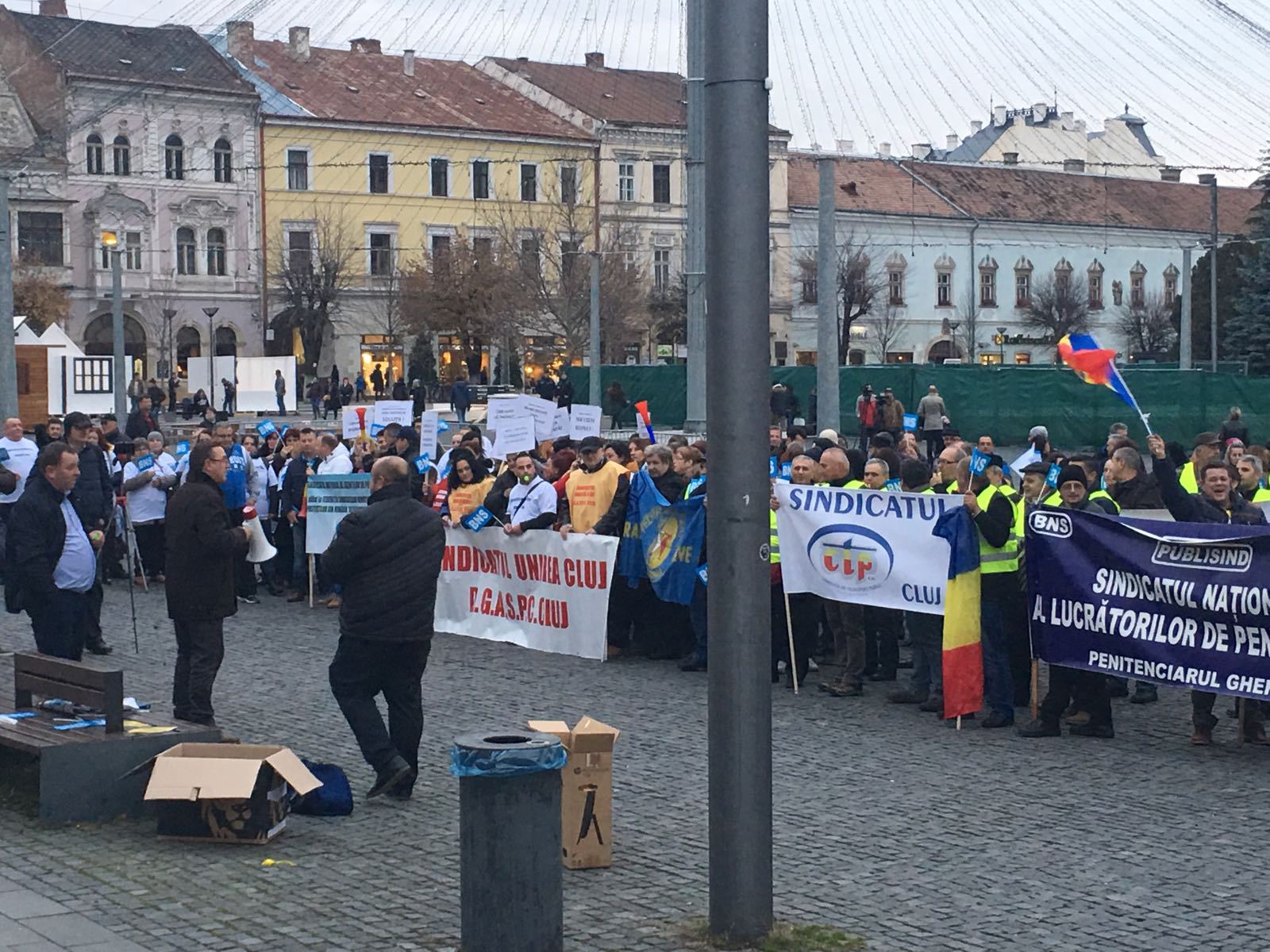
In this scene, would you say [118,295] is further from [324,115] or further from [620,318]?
[324,115]

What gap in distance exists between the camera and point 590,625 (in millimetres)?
14609

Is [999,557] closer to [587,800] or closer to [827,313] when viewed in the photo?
[587,800]

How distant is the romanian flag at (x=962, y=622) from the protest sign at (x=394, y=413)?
11.8 metres

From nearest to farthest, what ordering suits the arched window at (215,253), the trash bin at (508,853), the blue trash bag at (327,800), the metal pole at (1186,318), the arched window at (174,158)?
the trash bin at (508,853), the blue trash bag at (327,800), the metal pole at (1186,318), the arched window at (174,158), the arched window at (215,253)

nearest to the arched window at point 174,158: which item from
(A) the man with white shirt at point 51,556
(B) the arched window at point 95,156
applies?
(B) the arched window at point 95,156

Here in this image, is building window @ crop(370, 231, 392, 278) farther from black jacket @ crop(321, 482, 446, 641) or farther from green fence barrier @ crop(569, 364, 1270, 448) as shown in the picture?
black jacket @ crop(321, 482, 446, 641)

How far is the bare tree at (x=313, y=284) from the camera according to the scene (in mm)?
70000

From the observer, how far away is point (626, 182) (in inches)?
3039

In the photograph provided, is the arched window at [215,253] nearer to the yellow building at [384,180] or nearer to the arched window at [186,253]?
→ the arched window at [186,253]

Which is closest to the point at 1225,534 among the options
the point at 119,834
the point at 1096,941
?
the point at 1096,941

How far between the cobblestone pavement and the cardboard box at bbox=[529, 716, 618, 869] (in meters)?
0.12

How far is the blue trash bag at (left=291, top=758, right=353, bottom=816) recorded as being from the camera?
9.12m

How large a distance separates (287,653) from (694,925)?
27.5 feet

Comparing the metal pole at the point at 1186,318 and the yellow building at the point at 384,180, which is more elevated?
the yellow building at the point at 384,180
